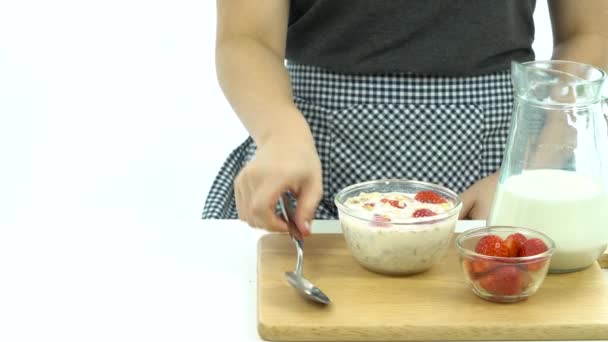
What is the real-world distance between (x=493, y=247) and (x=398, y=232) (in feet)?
0.31

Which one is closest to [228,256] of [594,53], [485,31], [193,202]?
[485,31]

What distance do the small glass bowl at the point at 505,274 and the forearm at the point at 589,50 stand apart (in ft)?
1.76

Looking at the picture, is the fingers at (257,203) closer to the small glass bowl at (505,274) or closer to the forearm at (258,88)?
the forearm at (258,88)

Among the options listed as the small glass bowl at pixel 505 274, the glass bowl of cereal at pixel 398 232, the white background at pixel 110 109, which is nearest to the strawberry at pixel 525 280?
the small glass bowl at pixel 505 274

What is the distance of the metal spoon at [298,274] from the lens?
89 centimetres

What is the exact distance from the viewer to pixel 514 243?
0.90 meters

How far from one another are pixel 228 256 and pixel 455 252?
243 millimetres

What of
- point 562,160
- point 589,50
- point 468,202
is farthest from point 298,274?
point 589,50

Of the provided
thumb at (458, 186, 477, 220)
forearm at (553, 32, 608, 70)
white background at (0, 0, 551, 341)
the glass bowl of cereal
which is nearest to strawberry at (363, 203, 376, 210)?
the glass bowl of cereal

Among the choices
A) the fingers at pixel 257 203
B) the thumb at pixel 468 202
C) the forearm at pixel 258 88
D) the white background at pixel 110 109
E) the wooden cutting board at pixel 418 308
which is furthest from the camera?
the white background at pixel 110 109

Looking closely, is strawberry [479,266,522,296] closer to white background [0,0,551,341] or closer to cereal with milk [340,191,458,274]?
cereal with milk [340,191,458,274]

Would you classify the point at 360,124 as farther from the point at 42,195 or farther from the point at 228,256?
the point at 42,195

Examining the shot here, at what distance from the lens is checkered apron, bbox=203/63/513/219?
4.29 ft

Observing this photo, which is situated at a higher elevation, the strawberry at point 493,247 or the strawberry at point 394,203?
the strawberry at point 394,203
